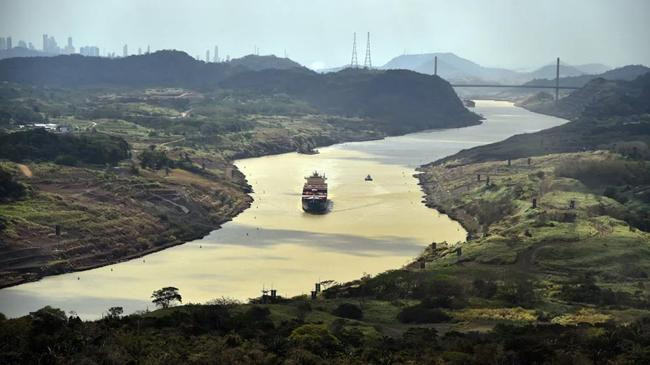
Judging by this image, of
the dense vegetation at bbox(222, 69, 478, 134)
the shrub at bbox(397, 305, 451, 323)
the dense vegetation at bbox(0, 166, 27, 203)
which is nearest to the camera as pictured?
the shrub at bbox(397, 305, 451, 323)

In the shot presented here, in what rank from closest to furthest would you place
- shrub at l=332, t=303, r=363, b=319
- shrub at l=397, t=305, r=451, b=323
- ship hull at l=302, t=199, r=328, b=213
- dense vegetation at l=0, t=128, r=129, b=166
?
shrub at l=397, t=305, r=451, b=323
shrub at l=332, t=303, r=363, b=319
ship hull at l=302, t=199, r=328, b=213
dense vegetation at l=0, t=128, r=129, b=166

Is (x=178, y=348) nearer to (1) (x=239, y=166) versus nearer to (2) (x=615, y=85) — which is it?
(1) (x=239, y=166)

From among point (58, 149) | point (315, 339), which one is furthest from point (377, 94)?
point (315, 339)

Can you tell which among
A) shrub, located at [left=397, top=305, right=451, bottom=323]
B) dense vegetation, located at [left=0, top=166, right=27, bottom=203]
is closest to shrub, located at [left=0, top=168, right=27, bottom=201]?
dense vegetation, located at [left=0, top=166, right=27, bottom=203]

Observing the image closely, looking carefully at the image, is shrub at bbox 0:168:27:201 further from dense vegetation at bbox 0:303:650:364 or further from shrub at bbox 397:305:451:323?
shrub at bbox 397:305:451:323

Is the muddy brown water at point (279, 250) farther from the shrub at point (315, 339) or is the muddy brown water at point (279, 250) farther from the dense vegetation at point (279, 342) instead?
the shrub at point (315, 339)

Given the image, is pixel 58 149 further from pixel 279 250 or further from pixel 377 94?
pixel 377 94
